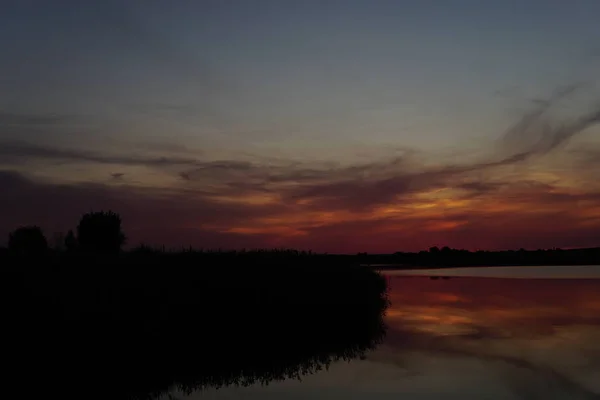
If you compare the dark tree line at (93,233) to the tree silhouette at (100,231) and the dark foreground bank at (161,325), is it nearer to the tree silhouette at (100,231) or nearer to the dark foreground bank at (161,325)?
the tree silhouette at (100,231)

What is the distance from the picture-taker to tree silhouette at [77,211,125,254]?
234ft

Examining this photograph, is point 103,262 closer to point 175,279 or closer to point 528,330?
point 175,279

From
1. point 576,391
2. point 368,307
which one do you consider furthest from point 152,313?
point 368,307

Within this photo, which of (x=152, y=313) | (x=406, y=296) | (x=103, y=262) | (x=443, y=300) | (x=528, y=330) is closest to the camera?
(x=152, y=313)

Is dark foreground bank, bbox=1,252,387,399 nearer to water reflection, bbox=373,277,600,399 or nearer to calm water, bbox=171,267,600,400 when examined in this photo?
calm water, bbox=171,267,600,400

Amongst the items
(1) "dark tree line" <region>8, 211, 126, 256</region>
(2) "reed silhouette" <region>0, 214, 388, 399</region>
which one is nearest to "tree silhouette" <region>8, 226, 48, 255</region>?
(1) "dark tree line" <region>8, 211, 126, 256</region>

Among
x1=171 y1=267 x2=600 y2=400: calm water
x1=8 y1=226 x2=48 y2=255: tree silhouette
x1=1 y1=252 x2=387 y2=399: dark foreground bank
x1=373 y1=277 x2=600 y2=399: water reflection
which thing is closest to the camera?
x1=1 y1=252 x2=387 y2=399: dark foreground bank

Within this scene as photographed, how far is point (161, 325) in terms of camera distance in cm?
2102

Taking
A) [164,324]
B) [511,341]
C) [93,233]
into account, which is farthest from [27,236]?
[511,341]

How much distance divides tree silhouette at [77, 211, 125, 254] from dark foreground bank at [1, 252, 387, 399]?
43979 mm

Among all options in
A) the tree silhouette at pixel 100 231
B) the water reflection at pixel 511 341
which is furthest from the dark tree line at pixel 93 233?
the water reflection at pixel 511 341

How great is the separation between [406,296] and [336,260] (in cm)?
1750

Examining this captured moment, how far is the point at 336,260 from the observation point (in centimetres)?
4159

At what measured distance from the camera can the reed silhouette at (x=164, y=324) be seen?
55.7 ft
